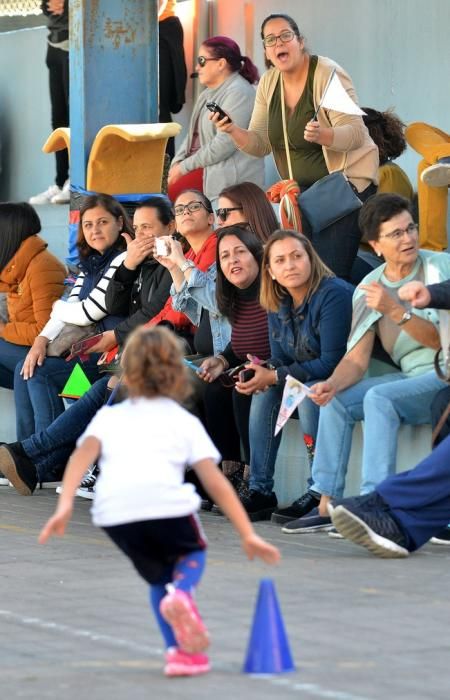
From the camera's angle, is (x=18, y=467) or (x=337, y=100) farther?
(x=18, y=467)

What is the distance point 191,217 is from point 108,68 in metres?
2.31

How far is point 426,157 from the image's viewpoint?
32.0 feet

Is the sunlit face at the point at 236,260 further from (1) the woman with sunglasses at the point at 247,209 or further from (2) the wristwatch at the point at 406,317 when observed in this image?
(2) the wristwatch at the point at 406,317

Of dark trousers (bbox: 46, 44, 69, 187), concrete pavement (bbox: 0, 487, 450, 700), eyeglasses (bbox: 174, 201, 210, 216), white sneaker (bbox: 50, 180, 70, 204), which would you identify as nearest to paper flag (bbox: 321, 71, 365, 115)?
eyeglasses (bbox: 174, 201, 210, 216)

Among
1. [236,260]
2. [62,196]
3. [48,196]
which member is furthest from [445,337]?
[48,196]

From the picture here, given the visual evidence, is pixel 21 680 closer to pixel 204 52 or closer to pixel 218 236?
pixel 218 236

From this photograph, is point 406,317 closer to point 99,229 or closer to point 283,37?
point 283,37

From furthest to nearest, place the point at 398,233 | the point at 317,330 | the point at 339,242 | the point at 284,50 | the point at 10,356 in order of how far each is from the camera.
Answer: the point at 10,356
the point at 284,50
the point at 339,242
the point at 317,330
the point at 398,233

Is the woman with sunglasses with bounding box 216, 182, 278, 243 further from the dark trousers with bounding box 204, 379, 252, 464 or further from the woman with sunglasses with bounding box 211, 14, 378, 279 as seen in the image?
the dark trousers with bounding box 204, 379, 252, 464

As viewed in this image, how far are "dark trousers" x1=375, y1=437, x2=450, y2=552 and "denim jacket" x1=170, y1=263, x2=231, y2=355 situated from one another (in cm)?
204

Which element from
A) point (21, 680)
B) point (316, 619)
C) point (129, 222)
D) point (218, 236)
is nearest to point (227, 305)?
point (218, 236)

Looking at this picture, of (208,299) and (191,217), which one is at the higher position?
(191,217)

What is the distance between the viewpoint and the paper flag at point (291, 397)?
7902 mm

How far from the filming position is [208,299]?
890cm
